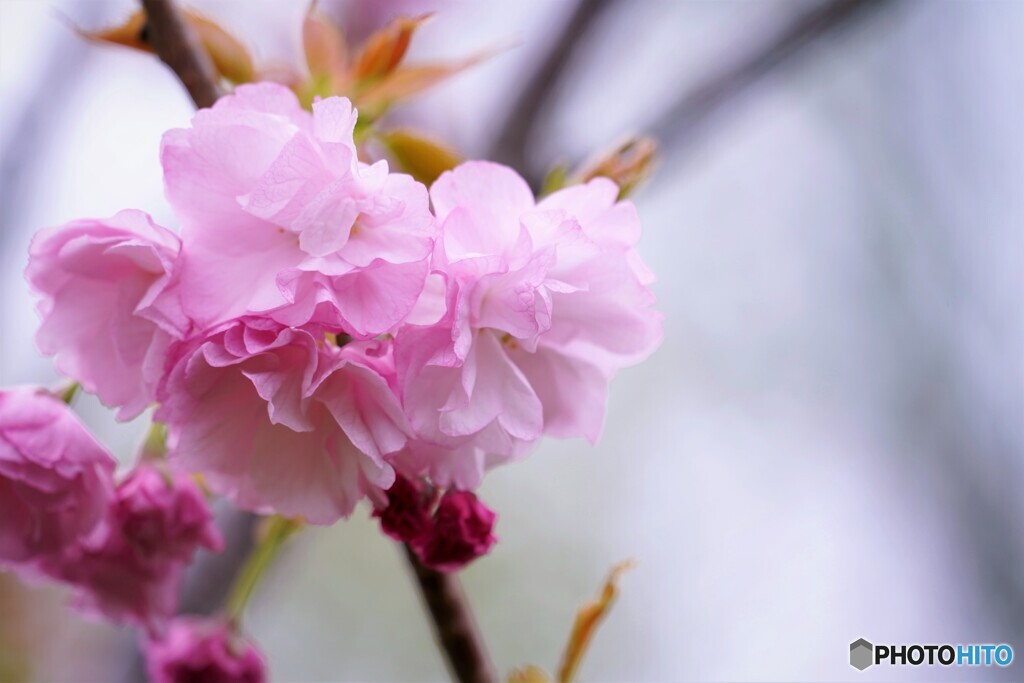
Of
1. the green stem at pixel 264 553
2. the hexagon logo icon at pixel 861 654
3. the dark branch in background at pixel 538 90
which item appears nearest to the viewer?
the green stem at pixel 264 553

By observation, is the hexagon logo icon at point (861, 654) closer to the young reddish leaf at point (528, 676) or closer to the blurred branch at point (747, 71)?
the young reddish leaf at point (528, 676)

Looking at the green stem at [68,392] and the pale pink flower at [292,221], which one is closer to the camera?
the pale pink flower at [292,221]

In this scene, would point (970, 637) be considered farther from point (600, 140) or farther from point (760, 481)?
point (600, 140)

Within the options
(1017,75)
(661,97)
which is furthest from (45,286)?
(1017,75)

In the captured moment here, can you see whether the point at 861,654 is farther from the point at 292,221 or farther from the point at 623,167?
the point at 292,221

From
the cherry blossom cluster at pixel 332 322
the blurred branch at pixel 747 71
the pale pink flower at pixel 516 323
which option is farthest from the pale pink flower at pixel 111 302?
the blurred branch at pixel 747 71

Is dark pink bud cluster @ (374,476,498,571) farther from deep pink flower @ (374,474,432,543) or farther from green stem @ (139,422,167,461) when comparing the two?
green stem @ (139,422,167,461)

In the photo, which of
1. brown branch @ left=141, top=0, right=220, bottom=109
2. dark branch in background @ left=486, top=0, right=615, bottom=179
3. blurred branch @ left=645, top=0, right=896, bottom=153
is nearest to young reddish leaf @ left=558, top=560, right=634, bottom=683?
brown branch @ left=141, top=0, right=220, bottom=109
